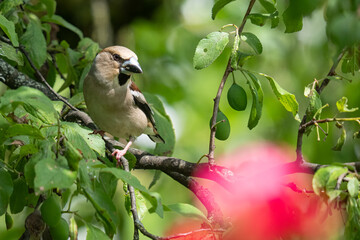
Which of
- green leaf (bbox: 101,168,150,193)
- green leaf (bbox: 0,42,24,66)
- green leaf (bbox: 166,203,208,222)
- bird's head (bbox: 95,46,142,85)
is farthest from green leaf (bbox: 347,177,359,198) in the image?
bird's head (bbox: 95,46,142,85)

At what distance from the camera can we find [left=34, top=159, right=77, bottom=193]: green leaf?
175 cm

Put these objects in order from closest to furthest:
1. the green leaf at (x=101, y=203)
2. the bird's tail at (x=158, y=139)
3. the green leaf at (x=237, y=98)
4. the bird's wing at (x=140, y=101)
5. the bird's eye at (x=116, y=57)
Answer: the green leaf at (x=101, y=203)
the green leaf at (x=237, y=98)
the bird's tail at (x=158, y=139)
the bird's eye at (x=116, y=57)
the bird's wing at (x=140, y=101)

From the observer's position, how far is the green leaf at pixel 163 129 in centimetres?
373

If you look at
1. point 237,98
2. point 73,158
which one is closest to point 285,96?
point 237,98

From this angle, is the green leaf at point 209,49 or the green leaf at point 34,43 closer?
the green leaf at point 209,49

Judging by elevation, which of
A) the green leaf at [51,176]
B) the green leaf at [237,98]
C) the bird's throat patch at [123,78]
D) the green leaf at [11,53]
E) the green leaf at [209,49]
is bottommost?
the bird's throat patch at [123,78]

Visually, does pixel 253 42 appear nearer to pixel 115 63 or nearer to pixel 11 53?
pixel 11 53

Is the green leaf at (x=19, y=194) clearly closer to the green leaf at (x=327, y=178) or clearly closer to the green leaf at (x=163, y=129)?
the green leaf at (x=327, y=178)

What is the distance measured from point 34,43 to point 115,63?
0.91m

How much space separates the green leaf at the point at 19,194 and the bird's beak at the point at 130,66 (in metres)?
1.73

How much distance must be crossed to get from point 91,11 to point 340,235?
503 centimetres

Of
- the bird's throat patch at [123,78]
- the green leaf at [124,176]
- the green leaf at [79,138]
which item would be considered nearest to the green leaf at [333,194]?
the green leaf at [124,176]

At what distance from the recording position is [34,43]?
3.34m

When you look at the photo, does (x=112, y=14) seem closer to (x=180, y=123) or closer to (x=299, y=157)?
(x=180, y=123)
